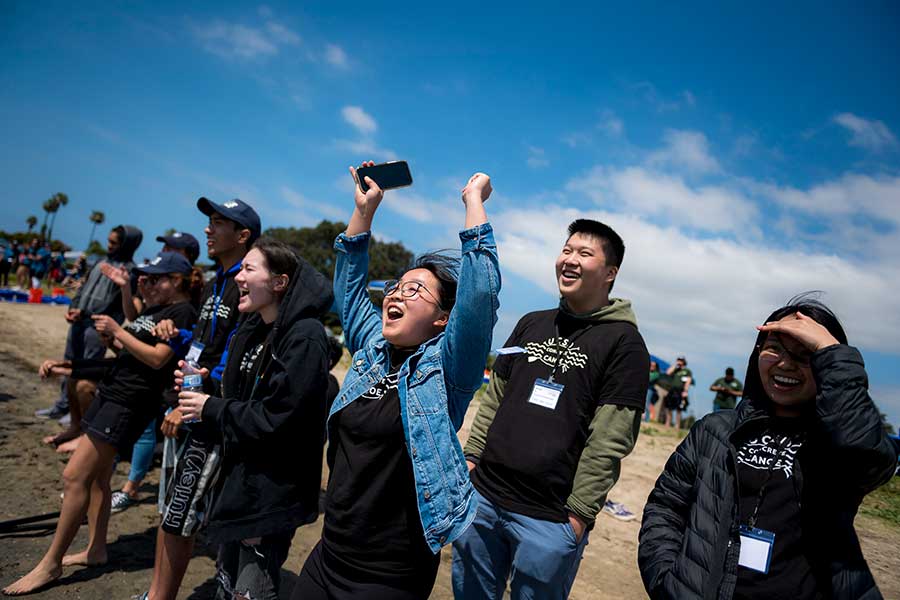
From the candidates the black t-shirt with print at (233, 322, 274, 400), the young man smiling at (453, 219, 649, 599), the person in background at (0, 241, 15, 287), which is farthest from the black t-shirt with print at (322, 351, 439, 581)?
the person in background at (0, 241, 15, 287)

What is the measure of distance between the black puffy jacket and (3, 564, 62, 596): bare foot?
3.68 meters

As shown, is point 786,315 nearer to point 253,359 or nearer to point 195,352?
point 253,359

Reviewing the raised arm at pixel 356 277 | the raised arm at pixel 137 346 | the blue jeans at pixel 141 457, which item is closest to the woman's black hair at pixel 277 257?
the raised arm at pixel 356 277

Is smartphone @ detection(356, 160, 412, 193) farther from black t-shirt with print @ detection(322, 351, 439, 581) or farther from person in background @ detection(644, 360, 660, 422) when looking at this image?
person in background @ detection(644, 360, 660, 422)

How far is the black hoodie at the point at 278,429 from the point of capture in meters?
2.64

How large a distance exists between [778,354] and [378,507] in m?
1.64

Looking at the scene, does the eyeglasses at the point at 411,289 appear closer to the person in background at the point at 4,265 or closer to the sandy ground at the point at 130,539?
the sandy ground at the point at 130,539

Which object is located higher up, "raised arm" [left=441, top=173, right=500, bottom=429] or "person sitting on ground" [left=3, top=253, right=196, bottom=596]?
"raised arm" [left=441, top=173, right=500, bottom=429]

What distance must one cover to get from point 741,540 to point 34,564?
14.6 ft

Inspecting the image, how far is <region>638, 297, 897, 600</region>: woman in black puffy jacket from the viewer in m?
1.79

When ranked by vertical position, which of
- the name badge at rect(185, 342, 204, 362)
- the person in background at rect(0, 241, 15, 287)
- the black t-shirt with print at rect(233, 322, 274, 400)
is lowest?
the person in background at rect(0, 241, 15, 287)

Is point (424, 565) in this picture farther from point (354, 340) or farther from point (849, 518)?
point (849, 518)

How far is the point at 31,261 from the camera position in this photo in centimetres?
2388

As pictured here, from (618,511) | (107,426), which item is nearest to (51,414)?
(107,426)
